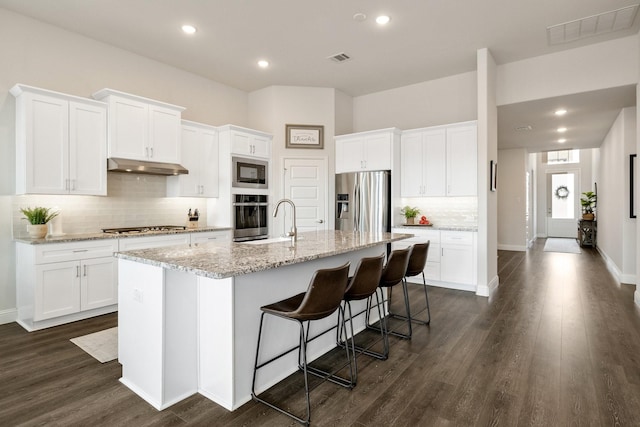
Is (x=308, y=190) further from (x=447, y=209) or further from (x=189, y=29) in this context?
(x=189, y=29)

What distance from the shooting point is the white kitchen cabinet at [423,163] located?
5336mm

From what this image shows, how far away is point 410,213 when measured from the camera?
571cm

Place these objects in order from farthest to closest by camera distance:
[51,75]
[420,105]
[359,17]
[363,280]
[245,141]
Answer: [420,105]
[245,141]
[51,75]
[359,17]
[363,280]

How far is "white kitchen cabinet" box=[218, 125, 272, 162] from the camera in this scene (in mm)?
5234

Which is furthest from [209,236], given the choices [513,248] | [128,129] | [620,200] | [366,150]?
[513,248]

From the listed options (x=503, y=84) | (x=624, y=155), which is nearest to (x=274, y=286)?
(x=503, y=84)

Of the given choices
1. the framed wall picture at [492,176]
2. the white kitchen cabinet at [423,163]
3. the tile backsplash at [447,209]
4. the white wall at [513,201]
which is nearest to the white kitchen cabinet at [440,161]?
the white kitchen cabinet at [423,163]

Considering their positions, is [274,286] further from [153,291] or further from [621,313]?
Result: [621,313]

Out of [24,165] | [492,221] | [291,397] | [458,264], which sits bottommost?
[291,397]

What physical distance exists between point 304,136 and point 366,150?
42.8 inches

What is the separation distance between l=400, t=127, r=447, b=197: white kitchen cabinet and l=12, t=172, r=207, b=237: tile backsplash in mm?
3283

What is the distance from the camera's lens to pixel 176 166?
466 centimetres

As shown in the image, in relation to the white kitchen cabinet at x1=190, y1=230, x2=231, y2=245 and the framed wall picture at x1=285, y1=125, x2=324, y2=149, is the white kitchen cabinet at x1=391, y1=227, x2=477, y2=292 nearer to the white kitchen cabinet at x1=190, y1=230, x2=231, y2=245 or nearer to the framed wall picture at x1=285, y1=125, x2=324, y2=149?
the framed wall picture at x1=285, y1=125, x2=324, y2=149

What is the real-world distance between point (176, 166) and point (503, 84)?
4.76 m
